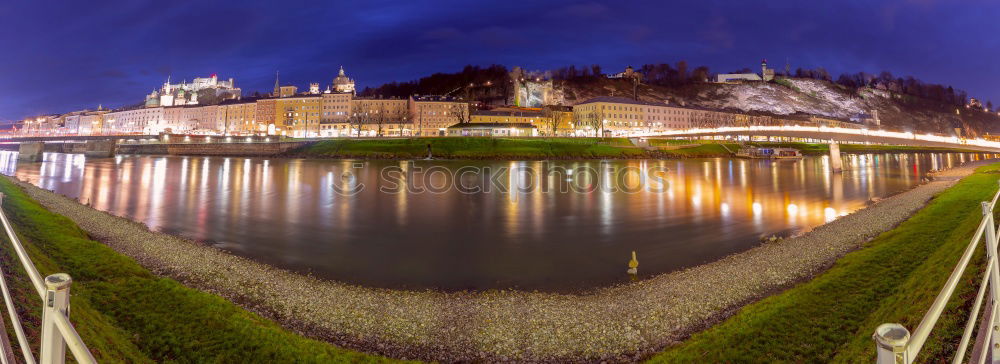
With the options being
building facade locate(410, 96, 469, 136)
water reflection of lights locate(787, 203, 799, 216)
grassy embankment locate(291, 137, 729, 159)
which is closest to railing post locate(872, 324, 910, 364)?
water reflection of lights locate(787, 203, 799, 216)

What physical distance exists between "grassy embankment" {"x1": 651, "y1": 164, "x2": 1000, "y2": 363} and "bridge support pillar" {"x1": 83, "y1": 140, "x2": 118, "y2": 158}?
98979mm

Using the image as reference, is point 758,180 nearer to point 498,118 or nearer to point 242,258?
point 242,258

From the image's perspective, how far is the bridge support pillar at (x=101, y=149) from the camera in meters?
75.2

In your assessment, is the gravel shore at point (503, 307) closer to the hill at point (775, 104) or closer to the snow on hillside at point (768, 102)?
the hill at point (775, 104)

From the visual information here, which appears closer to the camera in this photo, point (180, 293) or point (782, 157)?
point (180, 293)

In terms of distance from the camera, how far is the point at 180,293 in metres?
8.23

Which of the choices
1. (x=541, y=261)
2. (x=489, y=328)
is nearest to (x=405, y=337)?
(x=489, y=328)

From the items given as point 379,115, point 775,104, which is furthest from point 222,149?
point 775,104

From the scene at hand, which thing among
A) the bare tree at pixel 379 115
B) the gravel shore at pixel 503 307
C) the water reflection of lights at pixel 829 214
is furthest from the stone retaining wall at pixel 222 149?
the water reflection of lights at pixel 829 214

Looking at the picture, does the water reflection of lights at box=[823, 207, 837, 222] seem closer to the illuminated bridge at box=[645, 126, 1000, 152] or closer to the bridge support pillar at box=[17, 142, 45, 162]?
the illuminated bridge at box=[645, 126, 1000, 152]

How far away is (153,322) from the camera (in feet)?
22.8

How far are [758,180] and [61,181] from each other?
59.7m

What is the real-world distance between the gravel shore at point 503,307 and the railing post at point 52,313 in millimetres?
5378

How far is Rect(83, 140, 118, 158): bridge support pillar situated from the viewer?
75.2 m
